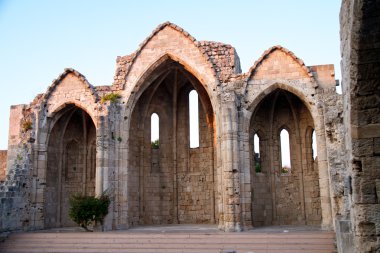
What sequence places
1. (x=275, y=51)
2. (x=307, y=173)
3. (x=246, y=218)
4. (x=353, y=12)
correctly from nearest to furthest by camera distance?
(x=353, y=12)
(x=246, y=218)
(x=275, y=51)
(x=307, y=173)

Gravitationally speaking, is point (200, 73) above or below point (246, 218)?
above

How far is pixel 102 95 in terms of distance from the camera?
1681cm

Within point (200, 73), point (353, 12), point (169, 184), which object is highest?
point (200, 73)

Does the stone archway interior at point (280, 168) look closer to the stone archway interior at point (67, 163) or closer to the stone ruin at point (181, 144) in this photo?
the stone ruin at point (181, 144)

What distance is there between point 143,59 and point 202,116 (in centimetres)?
376

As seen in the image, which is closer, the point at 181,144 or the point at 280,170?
the point at 280,170

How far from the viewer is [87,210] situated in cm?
1471

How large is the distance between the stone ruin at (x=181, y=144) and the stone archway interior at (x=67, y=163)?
45 millimetres

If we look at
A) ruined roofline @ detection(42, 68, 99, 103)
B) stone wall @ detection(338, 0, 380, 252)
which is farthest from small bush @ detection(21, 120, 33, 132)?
stone wall @ detection(338, 0, 380, 252)

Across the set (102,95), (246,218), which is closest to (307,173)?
(246,218)

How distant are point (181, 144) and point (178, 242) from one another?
6.97 m

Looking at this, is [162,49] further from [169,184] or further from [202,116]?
[169,184]

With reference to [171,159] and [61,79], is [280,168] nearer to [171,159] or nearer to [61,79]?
[171,159]

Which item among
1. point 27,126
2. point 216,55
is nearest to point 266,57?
point 216,55
